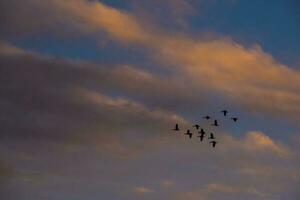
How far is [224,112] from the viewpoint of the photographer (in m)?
158

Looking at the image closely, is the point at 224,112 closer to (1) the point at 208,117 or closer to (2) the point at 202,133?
(1) the point at 208,117

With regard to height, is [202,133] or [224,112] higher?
[224,112]

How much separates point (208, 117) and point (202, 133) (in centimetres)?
3025

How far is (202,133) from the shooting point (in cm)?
18838

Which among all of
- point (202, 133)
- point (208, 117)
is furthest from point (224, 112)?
point (202, 133)

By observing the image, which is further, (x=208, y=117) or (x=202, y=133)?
(x=202, y=133)

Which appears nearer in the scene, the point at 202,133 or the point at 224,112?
the point at 224,112

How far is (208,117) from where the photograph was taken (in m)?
165

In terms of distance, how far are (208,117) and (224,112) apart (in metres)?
14.5

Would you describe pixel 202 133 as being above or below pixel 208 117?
below

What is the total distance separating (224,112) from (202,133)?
3987 centimetres
